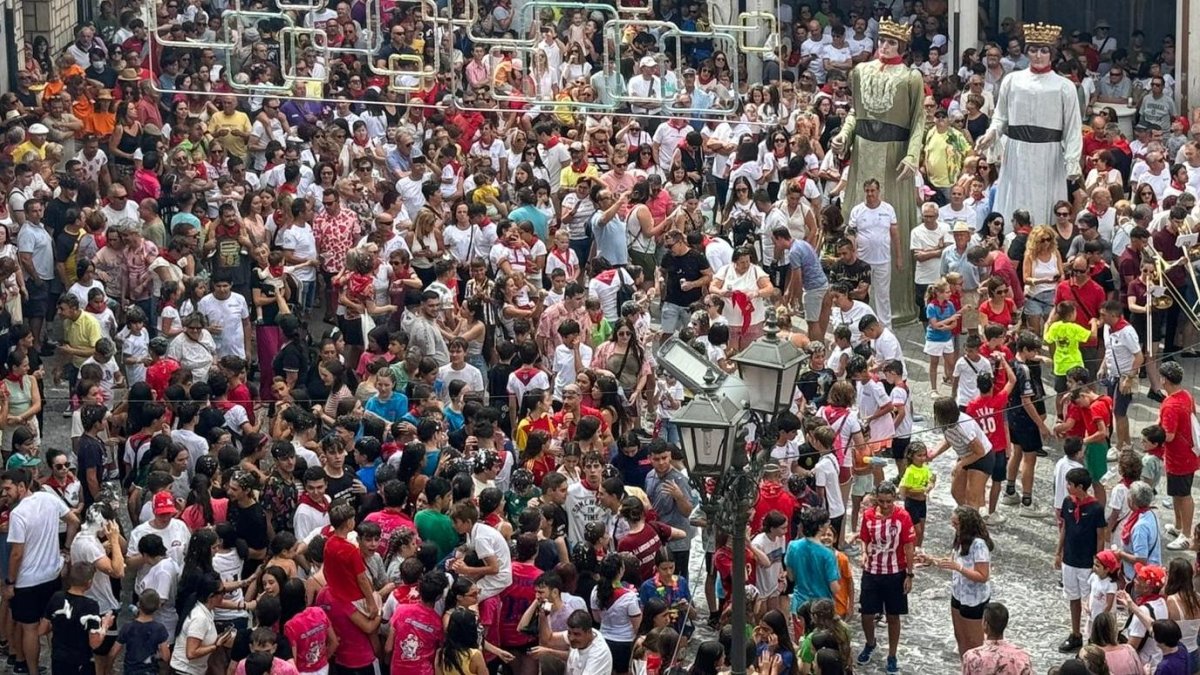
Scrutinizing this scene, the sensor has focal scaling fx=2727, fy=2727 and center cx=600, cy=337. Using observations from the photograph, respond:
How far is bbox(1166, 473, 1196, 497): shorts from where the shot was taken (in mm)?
19062

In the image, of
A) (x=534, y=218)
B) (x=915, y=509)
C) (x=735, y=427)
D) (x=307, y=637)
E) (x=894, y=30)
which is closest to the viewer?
(x=735, y=427)

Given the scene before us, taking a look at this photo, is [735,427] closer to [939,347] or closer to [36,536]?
[36,536]

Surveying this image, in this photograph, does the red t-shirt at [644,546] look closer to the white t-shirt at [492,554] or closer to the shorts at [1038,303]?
the white t-shirt at [492,554]

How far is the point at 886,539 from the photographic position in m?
17.4

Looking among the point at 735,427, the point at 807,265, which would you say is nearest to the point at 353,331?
the point at 807,265

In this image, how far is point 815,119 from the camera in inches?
1077

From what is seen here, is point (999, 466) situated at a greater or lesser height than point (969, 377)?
lesser

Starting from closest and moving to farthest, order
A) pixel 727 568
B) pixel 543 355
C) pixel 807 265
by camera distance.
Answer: pixel 727 568
pixel 543 355
pixel 807 265

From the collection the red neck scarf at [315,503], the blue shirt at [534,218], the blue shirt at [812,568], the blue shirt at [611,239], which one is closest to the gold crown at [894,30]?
the blue shirt at [611,239]

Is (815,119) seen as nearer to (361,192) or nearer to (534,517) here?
(361,192)

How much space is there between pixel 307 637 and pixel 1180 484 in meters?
6.49

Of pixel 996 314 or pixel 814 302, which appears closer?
pixel 996 314

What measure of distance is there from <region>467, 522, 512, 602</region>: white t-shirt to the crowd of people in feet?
0.06

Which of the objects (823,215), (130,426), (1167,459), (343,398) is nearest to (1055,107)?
(823,215)
